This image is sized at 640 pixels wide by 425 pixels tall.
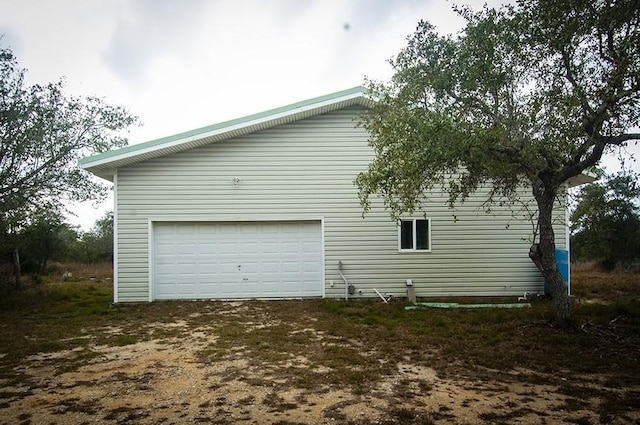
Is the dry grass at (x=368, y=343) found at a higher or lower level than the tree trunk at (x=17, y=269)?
lower


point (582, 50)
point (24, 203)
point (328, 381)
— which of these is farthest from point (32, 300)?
point (582, 50)

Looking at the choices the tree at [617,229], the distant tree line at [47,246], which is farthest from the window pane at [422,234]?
the distant tree line at [47,246]

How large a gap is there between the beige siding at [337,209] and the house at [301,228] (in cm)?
3

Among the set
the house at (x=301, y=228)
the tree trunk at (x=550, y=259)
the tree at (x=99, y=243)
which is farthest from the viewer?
the tree at (x=99, y=243)

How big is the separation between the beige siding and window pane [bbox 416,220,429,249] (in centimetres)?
18

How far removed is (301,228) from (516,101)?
598 centimetres

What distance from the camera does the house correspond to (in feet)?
35.6

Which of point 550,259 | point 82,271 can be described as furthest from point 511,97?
point 82,271

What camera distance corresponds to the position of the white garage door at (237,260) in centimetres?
1090

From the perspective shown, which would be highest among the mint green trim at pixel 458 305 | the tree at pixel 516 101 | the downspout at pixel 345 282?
the tree at pixel 516 101

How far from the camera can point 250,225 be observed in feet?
36.3

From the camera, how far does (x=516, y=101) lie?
7020 mm

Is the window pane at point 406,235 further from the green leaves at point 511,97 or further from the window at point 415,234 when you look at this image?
the green leaves at point 511,97

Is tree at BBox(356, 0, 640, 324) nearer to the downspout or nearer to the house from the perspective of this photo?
the house
